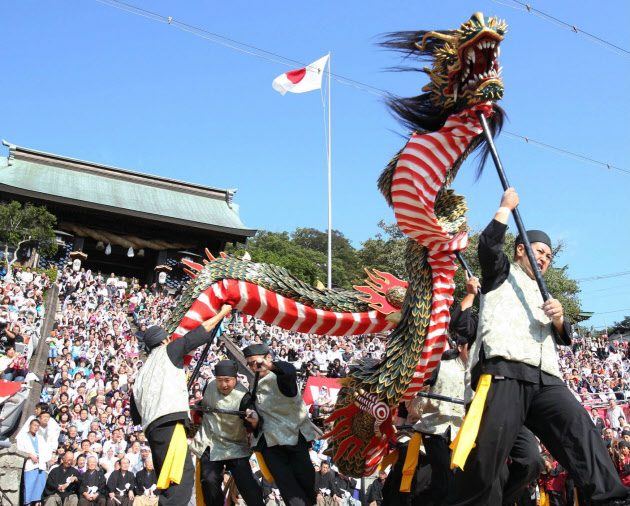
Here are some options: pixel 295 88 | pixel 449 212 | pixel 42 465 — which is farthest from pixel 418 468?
pixel 295 88

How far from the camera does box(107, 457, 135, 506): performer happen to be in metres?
7.77

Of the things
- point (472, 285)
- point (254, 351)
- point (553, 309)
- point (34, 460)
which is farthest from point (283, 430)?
point (34, 460)

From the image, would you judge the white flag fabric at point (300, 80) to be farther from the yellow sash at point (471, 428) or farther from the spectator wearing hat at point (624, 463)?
the yellow sash at point (471, 428)

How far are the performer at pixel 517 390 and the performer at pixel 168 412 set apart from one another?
2212mm

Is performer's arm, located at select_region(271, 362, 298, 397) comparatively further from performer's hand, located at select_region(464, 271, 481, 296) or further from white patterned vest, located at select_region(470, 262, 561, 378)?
white patterned vest, located at select_region(470, 262, 561, 378)

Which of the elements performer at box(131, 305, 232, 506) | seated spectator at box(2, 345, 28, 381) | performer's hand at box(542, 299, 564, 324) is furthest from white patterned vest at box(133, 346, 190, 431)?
seated spectator at box(2, 345, 28, 381)

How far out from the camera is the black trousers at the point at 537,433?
10.2 ft

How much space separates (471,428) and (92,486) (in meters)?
5.88

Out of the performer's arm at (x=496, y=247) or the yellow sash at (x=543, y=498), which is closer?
the performer's arm at (x=496, y=247)

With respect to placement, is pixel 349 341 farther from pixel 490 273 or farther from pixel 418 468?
pixel 490 273

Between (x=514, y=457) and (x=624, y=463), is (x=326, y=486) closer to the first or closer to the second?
(x=624, y=463)

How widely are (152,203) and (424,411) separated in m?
20.9

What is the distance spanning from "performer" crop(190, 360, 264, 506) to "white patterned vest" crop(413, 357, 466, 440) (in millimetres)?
1530

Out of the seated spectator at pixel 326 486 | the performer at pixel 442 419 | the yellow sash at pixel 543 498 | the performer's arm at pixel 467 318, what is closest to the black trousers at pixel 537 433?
the performer's arm at pixel 467 318
